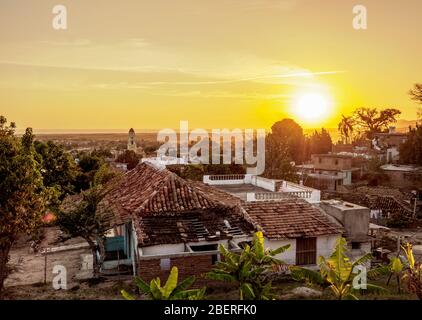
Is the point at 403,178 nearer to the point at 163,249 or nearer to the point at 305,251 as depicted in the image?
the point at 305,251

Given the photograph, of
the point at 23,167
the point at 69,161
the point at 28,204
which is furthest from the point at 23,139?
the point at 69,161

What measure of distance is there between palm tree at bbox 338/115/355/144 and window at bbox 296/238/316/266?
69.9 meters

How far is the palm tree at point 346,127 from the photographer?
270ft

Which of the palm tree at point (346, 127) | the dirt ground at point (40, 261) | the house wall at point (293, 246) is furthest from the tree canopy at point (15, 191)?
the palm tree at point (346, 127)

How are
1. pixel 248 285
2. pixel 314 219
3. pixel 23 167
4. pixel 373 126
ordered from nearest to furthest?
pixel 248 285, pixel 23 167, pixel 314 219, pixel 373 126

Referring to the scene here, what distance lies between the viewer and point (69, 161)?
97.1 ft

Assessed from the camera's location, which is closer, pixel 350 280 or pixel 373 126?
pixel 350 280

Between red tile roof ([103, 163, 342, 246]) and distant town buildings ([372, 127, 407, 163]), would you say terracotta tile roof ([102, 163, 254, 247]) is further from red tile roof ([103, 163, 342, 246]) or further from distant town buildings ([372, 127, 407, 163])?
distant town buildings ([372, 127, 407, 163])

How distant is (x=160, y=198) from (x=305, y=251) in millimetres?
6523

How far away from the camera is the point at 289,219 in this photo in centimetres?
1752

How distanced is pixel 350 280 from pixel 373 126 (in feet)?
242

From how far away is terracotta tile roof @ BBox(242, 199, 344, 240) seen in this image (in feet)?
54.5

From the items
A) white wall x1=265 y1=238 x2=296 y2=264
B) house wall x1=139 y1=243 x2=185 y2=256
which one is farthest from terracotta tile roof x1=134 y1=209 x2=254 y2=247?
white wall x1=265 y1=238 x2=296 y2=264
